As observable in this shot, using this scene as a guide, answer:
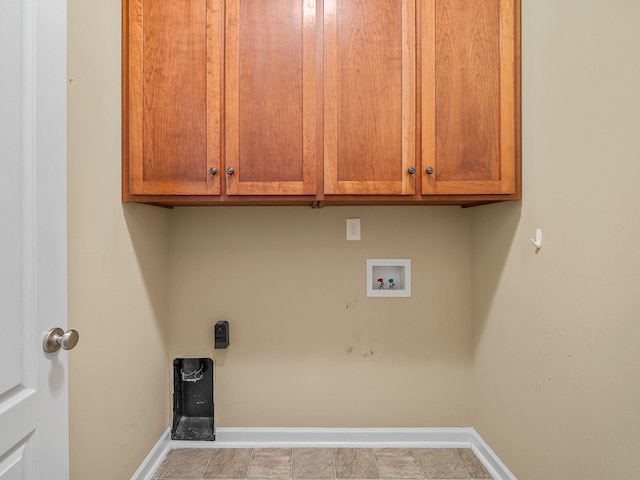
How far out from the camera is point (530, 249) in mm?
1334

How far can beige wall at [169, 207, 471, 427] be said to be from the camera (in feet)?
5.96

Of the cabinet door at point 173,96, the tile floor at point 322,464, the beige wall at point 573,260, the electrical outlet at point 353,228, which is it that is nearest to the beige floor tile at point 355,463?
the tile floor at point 322,464

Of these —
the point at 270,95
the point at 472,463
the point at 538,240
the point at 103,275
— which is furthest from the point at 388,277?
the point at 103,275

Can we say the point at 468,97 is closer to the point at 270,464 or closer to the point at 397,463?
the point at 397,463

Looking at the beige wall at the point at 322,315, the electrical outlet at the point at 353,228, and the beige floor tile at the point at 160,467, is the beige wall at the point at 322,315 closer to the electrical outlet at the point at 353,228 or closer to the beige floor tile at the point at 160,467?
the electrical outlet at the point at 353,228

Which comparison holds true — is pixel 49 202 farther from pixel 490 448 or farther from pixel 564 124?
pixel 490 448

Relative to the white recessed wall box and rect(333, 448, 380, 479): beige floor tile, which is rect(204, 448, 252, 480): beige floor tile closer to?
rect(333, 448, 380, 479): beige floor tile

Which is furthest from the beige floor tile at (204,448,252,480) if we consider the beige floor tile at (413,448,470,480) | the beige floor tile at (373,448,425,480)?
the beige floor tile at (413,448,470,480)

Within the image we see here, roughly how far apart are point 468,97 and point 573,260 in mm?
725

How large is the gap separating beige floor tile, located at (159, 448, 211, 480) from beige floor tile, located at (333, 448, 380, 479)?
63 cm

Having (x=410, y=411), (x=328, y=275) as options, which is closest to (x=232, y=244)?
(x=328, y=275)

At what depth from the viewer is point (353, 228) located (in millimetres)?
1827

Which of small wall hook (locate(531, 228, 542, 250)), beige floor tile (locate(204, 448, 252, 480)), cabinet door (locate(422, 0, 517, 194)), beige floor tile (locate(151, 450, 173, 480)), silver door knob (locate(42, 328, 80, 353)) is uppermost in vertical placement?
cabinet door (locate(422, 0, 517, 194))

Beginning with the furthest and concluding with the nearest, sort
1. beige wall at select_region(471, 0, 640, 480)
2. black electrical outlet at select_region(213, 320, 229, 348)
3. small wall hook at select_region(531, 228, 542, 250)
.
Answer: black electrical outlet at select_region(213, 320, 229, 348) → small wall hook at select_region(531, 228, 542, 250) → beige wall at select_region(471, 0, 640, 480)
